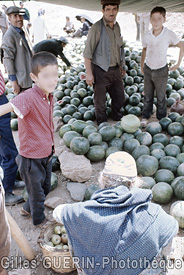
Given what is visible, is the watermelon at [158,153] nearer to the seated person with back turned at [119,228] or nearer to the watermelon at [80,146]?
the watermelon at [80,146]

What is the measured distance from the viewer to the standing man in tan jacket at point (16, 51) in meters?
4.31

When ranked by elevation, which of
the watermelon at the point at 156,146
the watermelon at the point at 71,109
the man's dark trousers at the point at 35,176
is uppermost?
the man's dark trousers at the point at 35,176

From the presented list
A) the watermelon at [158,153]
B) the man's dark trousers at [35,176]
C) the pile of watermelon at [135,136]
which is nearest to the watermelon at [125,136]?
the pile of watermelon at [135,136]

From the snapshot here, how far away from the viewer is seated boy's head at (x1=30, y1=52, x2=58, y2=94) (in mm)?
2217

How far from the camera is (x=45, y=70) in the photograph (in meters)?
2.22

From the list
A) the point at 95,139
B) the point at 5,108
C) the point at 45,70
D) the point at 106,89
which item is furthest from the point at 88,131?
the point at 5,108

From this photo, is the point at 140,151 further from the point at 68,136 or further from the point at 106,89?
the point at 106,89

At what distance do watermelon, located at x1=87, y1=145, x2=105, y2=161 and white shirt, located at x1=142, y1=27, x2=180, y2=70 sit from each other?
2069 millimetres

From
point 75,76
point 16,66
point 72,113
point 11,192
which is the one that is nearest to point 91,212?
point 11,192

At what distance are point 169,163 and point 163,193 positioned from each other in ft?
2.05

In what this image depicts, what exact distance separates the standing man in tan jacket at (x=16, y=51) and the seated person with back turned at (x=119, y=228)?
3600 mm

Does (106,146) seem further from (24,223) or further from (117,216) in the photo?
(117,216)

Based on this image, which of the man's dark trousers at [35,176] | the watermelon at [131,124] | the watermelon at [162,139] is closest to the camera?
the man's dark trousers at [35,176]

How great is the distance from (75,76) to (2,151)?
178 inches
